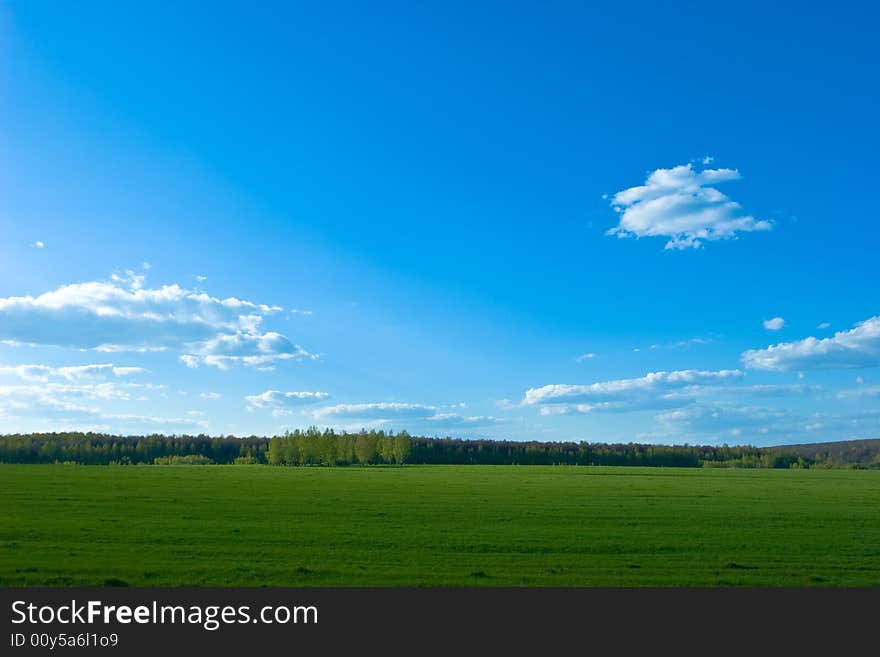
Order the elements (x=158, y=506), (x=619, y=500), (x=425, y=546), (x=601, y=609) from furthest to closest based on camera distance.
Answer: (x=619, y=500) < (x=158, y=506) < (x=425, y=546) < (x=601, y=609)

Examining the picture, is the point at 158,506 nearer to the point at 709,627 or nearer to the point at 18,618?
the point at 18,618

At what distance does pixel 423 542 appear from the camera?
29547 mm

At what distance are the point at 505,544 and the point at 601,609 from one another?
10.5 meters

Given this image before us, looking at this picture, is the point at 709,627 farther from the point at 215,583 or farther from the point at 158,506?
the point at 158,506

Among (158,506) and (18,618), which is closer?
(18,618)

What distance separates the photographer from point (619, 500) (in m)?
53.7

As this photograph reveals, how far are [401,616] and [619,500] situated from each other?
39.2 metres

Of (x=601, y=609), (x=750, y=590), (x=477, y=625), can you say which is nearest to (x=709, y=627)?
(x=601, y=609)

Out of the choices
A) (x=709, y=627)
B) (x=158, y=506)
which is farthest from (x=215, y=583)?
(x=158, y=506)

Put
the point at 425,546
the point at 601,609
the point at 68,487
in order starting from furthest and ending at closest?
the point at 68,487, the point at 425,546, the point at 601,609

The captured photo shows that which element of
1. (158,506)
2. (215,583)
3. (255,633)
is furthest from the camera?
(158,506)

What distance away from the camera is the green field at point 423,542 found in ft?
74.8

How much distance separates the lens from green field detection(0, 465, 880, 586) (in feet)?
74.8

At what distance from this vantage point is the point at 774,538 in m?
33.7
